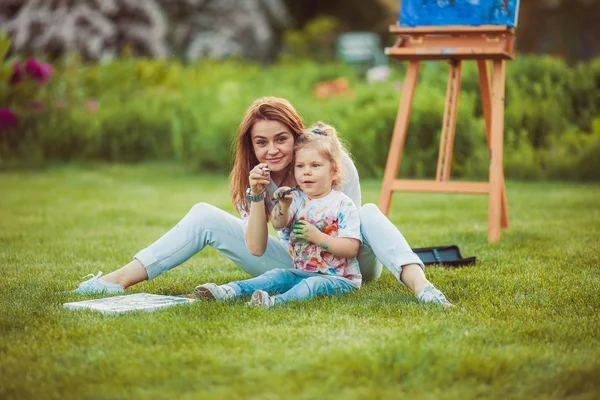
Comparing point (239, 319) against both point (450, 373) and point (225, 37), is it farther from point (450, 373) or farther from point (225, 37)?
point (225, 37)

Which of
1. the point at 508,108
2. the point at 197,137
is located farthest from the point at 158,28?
the point at 508,108

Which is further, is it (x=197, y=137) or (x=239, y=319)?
(x=197, y=137)

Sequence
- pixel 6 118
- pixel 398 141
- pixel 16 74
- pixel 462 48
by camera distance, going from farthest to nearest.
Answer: pixel 16 74 → pixel 6 118 → pixel 398 141 → pixel 462 48

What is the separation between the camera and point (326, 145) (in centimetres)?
357

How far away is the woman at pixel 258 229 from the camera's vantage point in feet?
11.6

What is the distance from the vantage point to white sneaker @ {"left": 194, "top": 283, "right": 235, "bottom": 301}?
A: 3.49m

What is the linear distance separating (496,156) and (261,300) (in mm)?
2248

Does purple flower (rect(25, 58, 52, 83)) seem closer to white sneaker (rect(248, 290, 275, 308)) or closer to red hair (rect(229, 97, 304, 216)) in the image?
red hair (rect(229, 97, 304, 216))

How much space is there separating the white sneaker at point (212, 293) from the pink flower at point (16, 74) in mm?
6935

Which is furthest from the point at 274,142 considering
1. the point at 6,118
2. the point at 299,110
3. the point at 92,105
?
the point at 92,105

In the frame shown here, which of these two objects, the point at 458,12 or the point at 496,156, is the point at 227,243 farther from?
the point at 458,12

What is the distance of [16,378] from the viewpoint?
2549 mm

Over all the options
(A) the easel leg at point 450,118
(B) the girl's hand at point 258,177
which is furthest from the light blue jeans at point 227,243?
(A) the easel leg at point 450,118

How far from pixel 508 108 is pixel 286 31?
12698 millimetres
